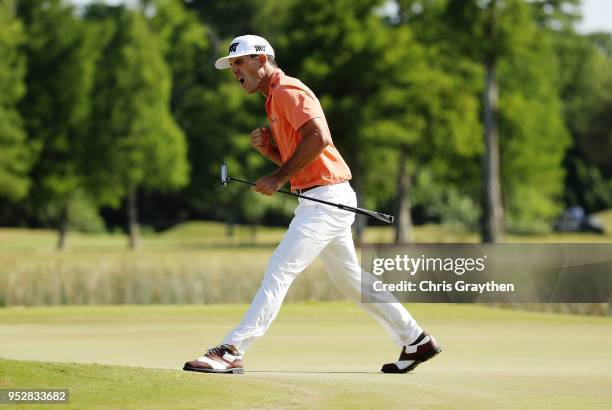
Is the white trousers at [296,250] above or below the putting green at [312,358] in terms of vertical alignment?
above

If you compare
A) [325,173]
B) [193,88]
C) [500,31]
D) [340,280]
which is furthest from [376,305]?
[193,88]

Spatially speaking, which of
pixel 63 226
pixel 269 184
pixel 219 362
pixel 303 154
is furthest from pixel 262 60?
pixel 63 226

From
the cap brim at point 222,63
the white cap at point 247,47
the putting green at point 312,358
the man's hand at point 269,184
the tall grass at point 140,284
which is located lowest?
the tall grass at point 140,284

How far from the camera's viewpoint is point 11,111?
4688 cm

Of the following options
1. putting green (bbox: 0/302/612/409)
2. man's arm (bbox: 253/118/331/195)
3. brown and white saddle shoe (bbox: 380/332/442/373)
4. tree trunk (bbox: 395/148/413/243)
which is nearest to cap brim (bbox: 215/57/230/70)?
man's arm (bbox: 253/118/331/195)

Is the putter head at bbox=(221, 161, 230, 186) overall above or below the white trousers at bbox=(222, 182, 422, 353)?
above

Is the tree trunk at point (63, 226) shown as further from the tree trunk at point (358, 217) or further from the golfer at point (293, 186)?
the golfer at point (293, 186)

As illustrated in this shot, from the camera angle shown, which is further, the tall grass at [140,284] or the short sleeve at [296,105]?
the tall grass at [140,284]

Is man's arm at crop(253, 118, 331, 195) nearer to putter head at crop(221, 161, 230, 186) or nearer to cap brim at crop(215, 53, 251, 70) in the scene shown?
putter head at crop(221, 161, 230, 186)

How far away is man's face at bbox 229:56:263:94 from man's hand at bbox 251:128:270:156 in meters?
0.34

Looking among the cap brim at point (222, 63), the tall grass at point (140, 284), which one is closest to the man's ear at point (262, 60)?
the cap brim at point (222, 63)

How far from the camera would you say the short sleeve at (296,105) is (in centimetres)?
746

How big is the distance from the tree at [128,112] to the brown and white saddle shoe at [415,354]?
1730 inches

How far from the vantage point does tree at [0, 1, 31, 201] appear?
1793 inches
